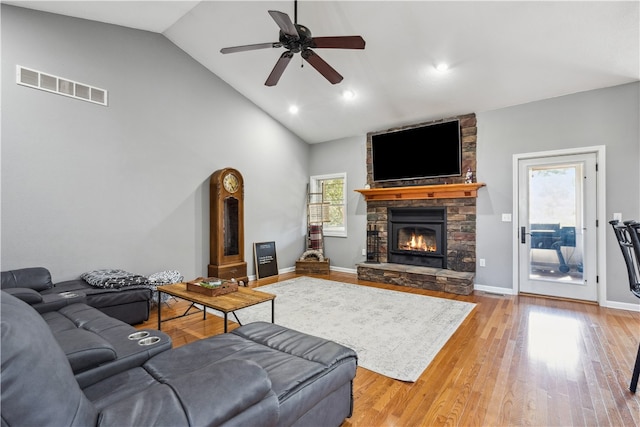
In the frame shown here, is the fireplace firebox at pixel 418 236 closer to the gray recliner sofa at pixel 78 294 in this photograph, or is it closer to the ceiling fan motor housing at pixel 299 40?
the ceiling fan motor housing at pixel 299 40

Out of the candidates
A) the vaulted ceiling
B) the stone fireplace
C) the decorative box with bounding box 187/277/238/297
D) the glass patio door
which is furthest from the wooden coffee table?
the glass patio door

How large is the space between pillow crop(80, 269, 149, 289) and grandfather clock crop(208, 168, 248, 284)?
1.43 m

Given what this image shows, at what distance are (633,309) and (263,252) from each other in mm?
5478

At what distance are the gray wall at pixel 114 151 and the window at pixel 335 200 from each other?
1727 mm

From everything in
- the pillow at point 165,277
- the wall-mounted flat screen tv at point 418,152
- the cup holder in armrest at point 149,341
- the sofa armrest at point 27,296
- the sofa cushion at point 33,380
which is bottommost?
the pillow at point 165,277

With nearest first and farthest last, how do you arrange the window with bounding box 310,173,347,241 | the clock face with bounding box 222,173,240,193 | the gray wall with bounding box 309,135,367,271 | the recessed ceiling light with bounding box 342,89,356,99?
the recessed ceiling light with bounding box 342,89,356,99 → the clock face with bounding box 222,173,240,193 → the gray wall with bounding box 309,135,367,271 → the window with bounding box 310,173,347,241

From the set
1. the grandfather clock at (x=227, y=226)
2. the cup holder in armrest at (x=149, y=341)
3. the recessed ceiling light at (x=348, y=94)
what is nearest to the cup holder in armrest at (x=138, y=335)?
the cup holder in armrest at (x=149, y=341)

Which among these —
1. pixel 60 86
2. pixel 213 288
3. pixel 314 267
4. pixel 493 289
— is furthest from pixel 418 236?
pixel 60 86

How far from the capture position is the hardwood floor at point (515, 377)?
6.15ft

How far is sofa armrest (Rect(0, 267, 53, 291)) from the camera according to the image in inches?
114

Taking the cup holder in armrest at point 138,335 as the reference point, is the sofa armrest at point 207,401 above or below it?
above

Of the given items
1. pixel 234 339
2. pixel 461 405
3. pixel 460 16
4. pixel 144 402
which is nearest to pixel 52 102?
pixel 234 339

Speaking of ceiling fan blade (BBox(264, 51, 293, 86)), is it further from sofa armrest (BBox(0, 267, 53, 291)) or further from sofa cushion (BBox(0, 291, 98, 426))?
sofa armrest (BBox(0, 267, 53, 291))

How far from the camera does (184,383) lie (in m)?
1.10
